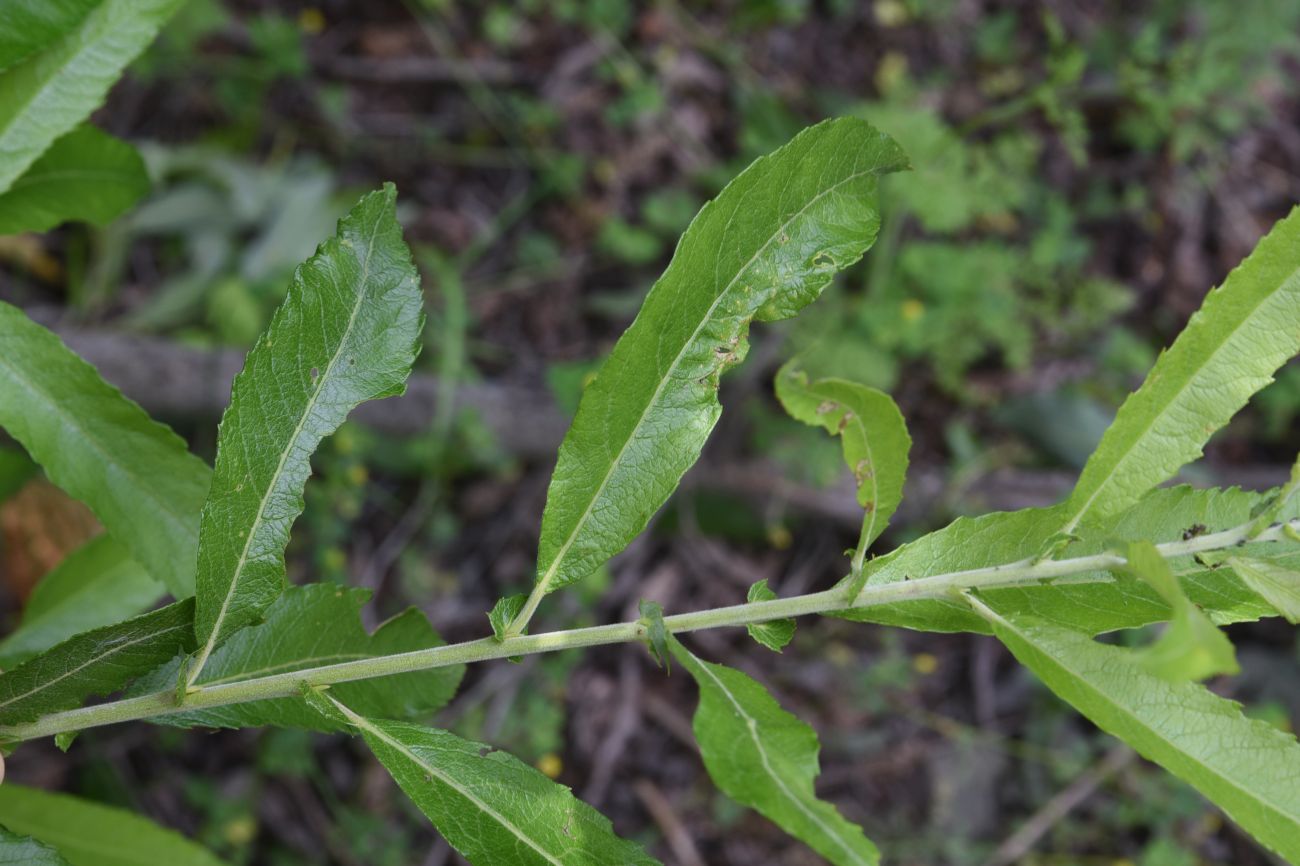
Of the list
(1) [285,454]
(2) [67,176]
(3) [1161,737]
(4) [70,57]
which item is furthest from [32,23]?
(3) [1161,737]

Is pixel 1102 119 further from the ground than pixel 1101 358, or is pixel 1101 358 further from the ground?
pixel 1102 119

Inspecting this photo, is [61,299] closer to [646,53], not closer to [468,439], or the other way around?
[468,439]

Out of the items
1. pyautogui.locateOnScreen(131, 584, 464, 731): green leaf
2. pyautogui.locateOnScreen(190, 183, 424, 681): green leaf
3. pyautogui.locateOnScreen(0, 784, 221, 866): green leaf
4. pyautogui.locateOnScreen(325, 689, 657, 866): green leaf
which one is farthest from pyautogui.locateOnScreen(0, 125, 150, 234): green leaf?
pyautogui.locateOnScreen(325, 689, 657, 866): green leaf

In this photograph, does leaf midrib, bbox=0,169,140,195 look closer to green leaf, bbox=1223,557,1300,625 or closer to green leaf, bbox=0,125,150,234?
green leaf, bbox=0,125,150,234

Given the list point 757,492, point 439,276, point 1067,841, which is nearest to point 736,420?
point 757,492

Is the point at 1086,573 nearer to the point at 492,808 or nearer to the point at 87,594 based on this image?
the point at 492,808

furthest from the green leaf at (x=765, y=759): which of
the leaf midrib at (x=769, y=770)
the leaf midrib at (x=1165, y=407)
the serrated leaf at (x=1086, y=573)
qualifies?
the leaf midrib at (x=1165, y=407)

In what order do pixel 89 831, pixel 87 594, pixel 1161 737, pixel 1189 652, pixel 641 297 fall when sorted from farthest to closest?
pixel 641 297
pixel 87 594
pixel 89 831
pixel 1161 737
pixel 1189 652
